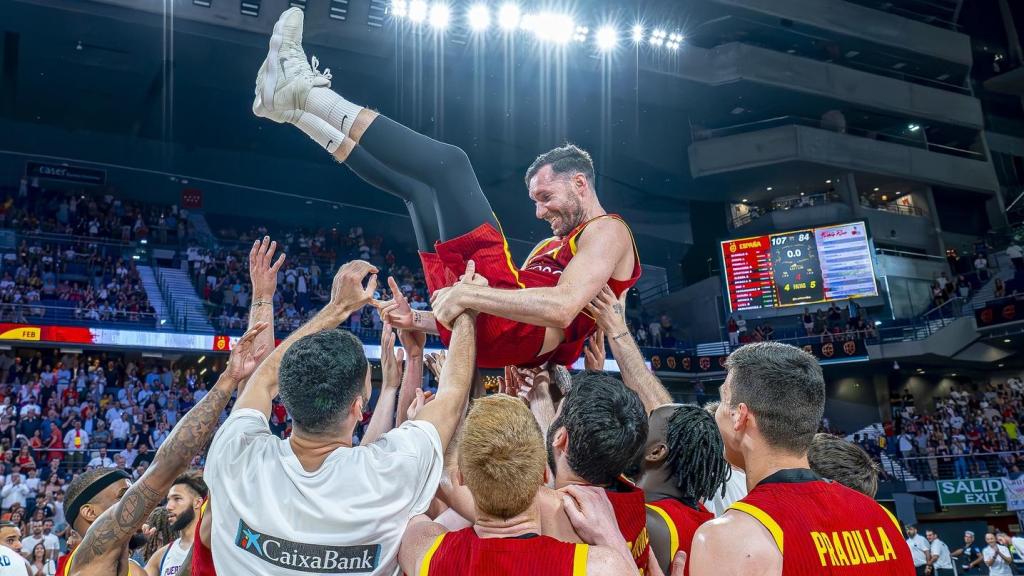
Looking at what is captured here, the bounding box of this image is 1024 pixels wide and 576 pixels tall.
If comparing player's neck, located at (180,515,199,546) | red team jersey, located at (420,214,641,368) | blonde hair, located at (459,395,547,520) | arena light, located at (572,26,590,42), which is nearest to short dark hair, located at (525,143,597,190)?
red team jersey, located at (420,214,641,368)

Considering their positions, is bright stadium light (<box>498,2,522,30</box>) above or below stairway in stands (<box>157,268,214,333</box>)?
above

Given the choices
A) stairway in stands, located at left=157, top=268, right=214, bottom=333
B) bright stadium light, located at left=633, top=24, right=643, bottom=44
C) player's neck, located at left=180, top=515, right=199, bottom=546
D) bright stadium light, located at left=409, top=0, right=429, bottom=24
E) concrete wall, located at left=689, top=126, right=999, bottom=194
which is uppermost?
bright stadium light, located at left=633, top=24, right=643, bottom=44

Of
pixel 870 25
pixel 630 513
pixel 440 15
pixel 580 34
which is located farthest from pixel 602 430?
pixel 870 25

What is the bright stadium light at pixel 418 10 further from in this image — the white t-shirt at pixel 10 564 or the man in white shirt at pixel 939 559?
the white t-shirt at pixel 10 564

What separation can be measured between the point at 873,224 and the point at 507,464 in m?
Answer: 26.4

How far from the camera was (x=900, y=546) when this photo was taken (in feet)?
6.57

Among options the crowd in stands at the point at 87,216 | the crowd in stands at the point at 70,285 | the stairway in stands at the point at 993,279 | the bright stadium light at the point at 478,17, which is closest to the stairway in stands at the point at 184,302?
the crowd in stands at the point at 70,285

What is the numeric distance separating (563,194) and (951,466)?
1809cm

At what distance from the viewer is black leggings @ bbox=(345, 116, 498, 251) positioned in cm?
327

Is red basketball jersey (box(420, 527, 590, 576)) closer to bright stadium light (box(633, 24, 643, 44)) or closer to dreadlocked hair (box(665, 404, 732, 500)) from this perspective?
dreadlocked hair (box(665, 404, 732, 500))

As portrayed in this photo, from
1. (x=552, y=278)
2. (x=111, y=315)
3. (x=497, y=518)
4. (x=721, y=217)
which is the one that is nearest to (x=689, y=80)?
(x=721, y=217)

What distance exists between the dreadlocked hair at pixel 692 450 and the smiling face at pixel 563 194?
3.90ft

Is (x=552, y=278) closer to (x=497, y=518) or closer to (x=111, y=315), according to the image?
(x=497, y=518)

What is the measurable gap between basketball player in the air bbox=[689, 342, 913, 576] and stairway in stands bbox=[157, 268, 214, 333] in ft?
56.3
